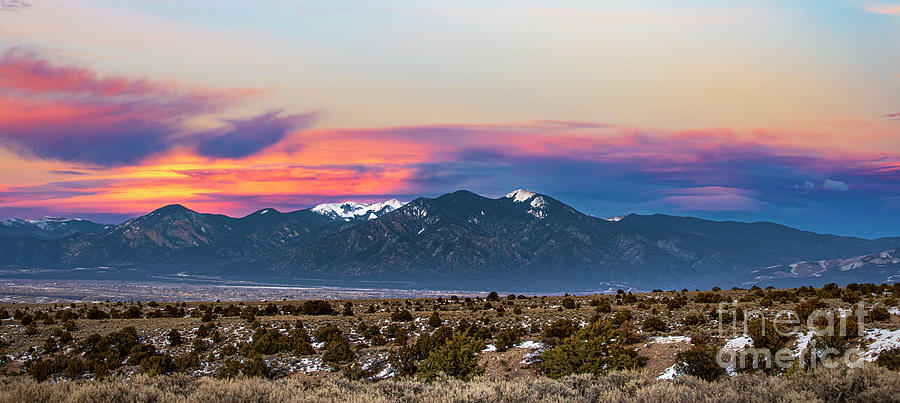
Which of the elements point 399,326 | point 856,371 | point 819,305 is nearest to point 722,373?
point 856,371

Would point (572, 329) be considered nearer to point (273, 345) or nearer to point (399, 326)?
point (399, 326)

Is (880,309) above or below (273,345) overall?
above

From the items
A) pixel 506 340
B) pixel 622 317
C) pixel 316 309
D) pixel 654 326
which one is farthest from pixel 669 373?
pixel 316 309

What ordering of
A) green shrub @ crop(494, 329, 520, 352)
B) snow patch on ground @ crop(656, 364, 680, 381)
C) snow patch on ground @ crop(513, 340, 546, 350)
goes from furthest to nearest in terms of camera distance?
green shrub @ crop(494, 329, 520, 352) < snow patch on ground @ crop(513, 340, 546, 350) < snow patch on ground @ crop(656, 364, 680, 381)

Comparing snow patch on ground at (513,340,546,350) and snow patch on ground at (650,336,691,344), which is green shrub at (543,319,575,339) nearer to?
snow patch on ground at (513,340,546,350)

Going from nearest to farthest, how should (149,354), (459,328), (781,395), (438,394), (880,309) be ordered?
(781,395) < (438,394) < (880,309) < (149,354) < (459,328)

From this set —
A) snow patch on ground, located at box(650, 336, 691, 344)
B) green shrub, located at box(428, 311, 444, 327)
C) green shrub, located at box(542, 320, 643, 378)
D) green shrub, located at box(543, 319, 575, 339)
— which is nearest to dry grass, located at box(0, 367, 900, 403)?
green shrub, located at box(542, 320, 643, 378)

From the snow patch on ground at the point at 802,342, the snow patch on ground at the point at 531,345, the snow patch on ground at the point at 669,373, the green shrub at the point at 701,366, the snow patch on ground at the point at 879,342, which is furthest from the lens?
the snow patch on ground at the point at 531,345

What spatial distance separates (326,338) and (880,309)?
3490 cm

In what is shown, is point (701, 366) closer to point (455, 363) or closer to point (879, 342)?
point (879, 342)

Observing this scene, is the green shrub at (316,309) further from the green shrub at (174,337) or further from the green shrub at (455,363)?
the green shrub at (455,363)

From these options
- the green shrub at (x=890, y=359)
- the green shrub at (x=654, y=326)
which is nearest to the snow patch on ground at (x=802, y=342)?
the green shrub at (x=890, y=359)

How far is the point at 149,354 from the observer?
39438 mm

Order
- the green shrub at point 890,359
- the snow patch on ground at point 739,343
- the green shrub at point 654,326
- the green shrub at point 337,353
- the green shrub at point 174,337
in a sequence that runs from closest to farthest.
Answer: the green shrub at point 890,359 < the snow patch on ground at point 739,343 < the green shrub at point 337,353 < the green shrub at point 654,326 < the green shrub at point 174,337
